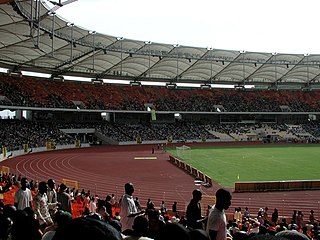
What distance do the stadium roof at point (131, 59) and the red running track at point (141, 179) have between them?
11.1 m

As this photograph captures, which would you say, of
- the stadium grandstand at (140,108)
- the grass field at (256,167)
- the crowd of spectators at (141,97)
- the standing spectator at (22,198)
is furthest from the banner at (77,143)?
the standing spectator at (22,198)

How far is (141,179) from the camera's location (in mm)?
26469

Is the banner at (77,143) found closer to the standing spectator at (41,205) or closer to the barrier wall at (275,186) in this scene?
the barrier wall at (275,186)

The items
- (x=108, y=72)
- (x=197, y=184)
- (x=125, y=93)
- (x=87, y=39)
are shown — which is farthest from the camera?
(x=125, y=93)

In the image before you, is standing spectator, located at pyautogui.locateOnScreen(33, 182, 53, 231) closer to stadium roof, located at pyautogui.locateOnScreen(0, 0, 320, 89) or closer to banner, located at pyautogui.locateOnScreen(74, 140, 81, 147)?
stadium roof, located at pyautogui.locateOnScreen(0, 0, 320, 89)

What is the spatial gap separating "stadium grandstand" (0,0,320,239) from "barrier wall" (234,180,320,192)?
2.7 inches

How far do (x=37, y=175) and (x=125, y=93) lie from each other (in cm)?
4183

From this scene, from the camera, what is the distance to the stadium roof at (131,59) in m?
38.7

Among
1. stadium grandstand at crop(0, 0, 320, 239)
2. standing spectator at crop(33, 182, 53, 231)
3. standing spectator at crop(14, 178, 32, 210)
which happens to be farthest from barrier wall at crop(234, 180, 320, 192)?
standing spectator at crop(14, 178, 32, 210)

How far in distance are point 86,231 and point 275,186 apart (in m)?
22.5

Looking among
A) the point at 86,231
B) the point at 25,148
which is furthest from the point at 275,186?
the point at 25,148

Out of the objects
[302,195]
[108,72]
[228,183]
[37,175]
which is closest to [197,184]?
[228,183]

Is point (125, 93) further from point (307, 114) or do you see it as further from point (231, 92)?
point (307, 114)

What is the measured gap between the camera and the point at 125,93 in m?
69.0
